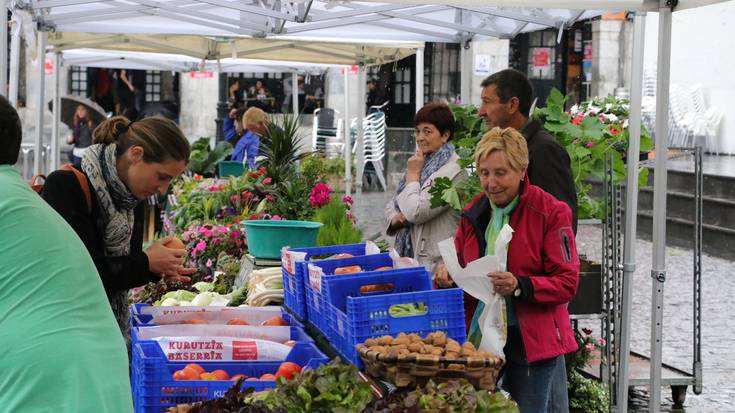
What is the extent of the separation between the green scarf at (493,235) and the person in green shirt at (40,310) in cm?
187

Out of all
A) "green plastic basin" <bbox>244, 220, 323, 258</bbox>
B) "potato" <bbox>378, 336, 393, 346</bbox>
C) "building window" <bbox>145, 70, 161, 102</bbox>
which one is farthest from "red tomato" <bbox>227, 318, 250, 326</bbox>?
"building window" <bbox>145, 70, 161, 102</bbox>

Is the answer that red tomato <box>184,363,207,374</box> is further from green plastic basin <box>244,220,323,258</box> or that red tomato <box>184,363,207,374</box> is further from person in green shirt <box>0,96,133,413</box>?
green plastic basin <box>244,220,323,258</box>

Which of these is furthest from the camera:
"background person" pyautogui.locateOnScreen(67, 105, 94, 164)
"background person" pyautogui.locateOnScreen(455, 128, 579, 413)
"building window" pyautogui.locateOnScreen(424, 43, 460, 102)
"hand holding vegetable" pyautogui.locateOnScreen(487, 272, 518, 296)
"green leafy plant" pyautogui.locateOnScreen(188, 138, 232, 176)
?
"building window" pyautogui.locateOnScreen(424, 43, 460, 102)

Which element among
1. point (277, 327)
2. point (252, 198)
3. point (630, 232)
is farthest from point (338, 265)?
point (252, 198)

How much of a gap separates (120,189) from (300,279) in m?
1.00

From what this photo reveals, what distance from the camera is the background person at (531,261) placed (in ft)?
12.9

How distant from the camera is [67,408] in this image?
7.55 feet

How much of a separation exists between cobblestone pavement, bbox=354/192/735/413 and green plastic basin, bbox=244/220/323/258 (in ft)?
2.48

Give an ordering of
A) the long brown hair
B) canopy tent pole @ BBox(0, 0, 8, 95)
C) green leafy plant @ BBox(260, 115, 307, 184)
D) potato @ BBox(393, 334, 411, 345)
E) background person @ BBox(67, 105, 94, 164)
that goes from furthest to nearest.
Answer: background person @ BBox(67, 105, 94, 164) → green leafy plant @ BBox(260, 115, 307, 184) → canopy tent pole @ BBox(0, 0, 8, 95) → the long brown hair → potato @ BBox(393, 334, 411, 345)

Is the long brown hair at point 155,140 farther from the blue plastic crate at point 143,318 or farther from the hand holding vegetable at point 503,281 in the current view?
the hand holding vegetable at point 503,281

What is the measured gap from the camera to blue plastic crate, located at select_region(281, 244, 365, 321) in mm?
4316

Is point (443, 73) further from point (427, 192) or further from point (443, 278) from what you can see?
point (443, 278)

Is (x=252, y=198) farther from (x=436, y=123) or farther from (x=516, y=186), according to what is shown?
(x=516, y=186)

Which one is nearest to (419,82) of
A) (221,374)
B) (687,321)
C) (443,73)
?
(687,321)
